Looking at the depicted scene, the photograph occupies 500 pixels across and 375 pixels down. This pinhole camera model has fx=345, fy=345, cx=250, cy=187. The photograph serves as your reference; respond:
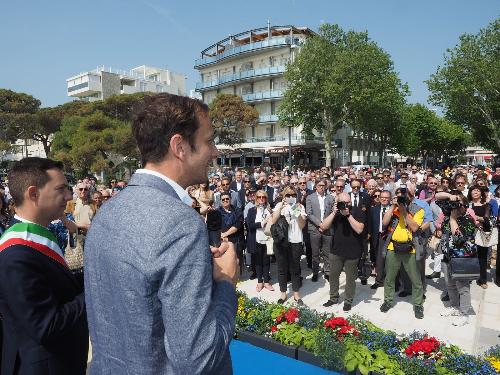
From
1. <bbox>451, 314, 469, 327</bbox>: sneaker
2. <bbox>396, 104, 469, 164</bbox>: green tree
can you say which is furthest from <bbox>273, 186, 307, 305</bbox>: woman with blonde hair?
<bbox>396, 104, 469, 164</bbox>: green tree

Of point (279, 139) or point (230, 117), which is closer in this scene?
point (230, 117)

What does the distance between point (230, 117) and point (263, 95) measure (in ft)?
37.5

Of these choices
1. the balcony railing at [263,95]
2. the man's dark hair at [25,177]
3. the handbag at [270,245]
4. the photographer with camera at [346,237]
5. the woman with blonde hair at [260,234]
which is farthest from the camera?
the balcony railing at [263,95]

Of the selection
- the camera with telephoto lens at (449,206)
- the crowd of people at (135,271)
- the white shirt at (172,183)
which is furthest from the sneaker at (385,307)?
the white shirt at (172,183)

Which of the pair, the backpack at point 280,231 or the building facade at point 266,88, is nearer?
the backpack at point 280,231

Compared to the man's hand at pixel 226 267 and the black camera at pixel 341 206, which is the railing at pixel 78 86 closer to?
the black camera at pixel 341 206

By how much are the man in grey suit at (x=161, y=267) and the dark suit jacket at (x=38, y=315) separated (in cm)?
64

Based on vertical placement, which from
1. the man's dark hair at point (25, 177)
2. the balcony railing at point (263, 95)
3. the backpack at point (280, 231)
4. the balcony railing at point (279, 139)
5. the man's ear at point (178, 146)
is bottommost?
the backpack at point (280, 231)

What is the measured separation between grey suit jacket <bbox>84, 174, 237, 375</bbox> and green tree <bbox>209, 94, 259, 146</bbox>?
36.1 m

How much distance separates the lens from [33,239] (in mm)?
2000

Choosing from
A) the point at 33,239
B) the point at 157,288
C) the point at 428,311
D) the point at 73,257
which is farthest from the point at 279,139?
the point at 157,288

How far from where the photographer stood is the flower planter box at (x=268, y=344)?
3.88 meters

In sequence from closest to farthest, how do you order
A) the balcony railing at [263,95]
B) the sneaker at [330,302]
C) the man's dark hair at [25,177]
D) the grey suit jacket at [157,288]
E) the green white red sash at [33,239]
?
the grey suit jacket at [157,288] → the green white red sash at [33,239] → the man's dark hair at [25,177] → the sneaker at [330,302] → the balcony railing at [263,95]

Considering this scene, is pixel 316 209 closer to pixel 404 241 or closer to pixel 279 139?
pixel 404 241
